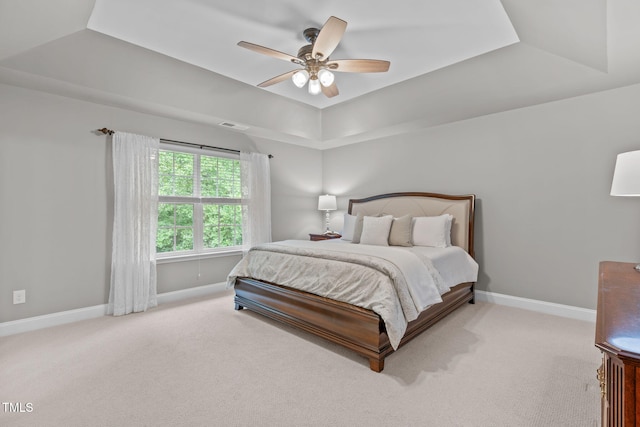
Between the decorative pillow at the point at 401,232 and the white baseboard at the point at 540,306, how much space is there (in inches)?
46.6

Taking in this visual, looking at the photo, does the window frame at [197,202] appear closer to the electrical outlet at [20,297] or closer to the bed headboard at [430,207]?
the electrical outlet at [20,297]

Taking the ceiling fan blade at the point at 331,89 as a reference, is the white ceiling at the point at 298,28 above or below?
above

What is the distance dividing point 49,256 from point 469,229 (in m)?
4.67

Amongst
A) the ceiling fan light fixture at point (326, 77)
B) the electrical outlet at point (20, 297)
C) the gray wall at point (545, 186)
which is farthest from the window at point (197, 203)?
the gray wall at point (545, 186)

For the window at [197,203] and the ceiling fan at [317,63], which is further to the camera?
the window at [197,203]

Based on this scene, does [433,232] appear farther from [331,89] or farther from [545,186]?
[331,89]

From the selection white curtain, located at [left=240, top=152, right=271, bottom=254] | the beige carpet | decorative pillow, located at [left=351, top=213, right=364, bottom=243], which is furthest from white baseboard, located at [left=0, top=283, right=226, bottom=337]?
decorative pillow, located at [left=351, top=213, right=364, bottom=243]

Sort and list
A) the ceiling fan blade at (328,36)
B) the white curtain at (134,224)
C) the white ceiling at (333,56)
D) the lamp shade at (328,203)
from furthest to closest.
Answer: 1. the lamp shade at (328,203)
2. the white curtain at (134,224)
3. the white ceiling at (333,56)
4. the ceiling fan blade at (328,36)

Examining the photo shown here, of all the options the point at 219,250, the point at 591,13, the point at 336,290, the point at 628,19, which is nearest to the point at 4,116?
the point at 219,250

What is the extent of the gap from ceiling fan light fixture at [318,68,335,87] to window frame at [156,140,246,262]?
2.10 m

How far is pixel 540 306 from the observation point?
11.2 feet

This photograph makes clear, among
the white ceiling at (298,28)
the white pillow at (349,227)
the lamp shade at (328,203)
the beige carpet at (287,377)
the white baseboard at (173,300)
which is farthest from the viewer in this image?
the lamp shade at (328,203)

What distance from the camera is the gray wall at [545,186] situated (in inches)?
119

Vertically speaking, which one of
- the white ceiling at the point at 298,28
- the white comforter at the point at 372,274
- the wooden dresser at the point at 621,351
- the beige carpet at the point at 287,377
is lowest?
the beige carpet at the point at 287,377
